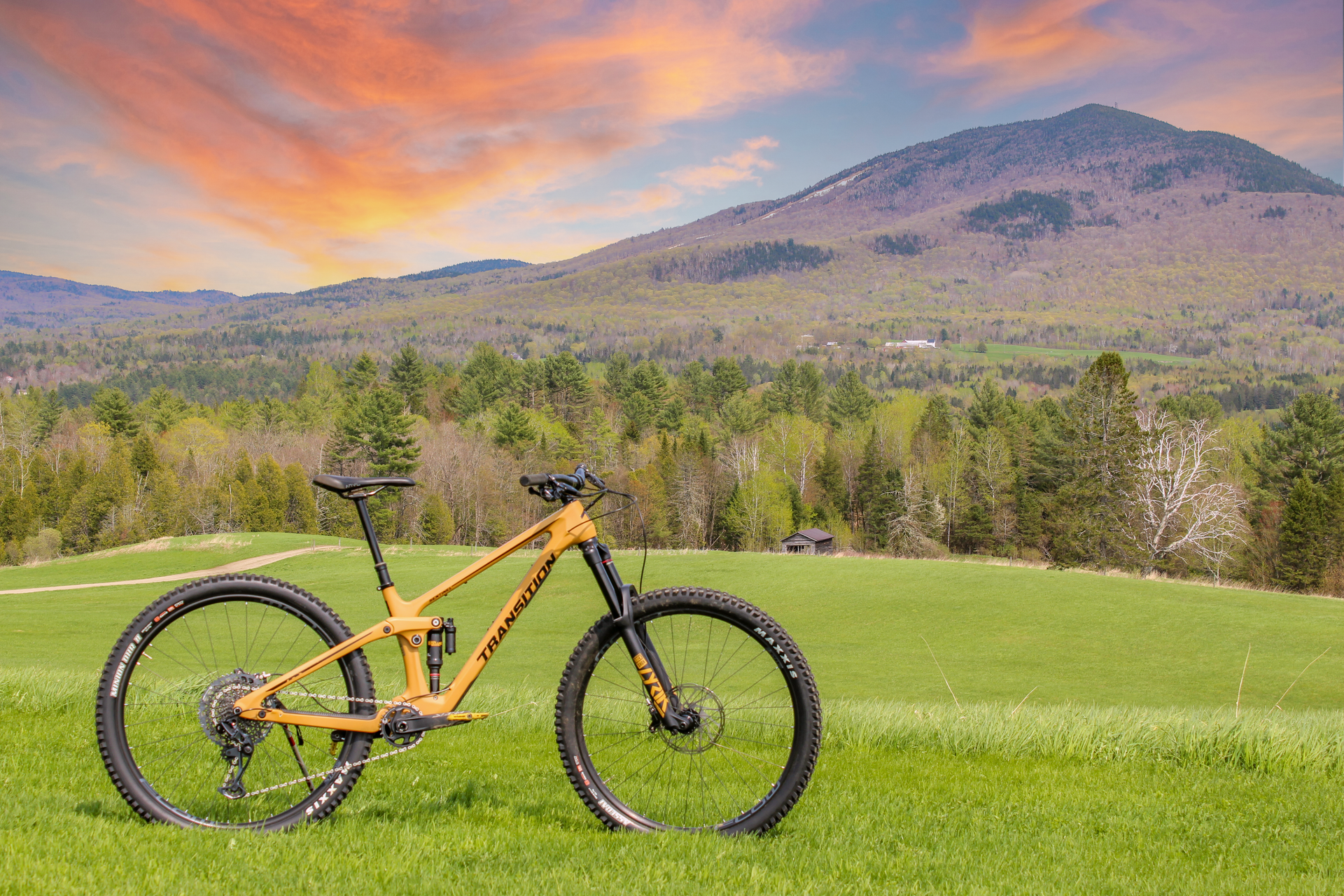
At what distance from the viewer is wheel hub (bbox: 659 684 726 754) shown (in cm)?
350

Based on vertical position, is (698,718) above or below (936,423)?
below

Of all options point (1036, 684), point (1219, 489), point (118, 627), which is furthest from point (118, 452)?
point (1219, 489)

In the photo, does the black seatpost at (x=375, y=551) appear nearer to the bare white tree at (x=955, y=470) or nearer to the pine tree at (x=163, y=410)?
the bare white tree at (x=955, y=470)

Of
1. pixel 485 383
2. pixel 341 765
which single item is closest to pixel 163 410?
pixel 485 383

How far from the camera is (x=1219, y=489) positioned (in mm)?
49156

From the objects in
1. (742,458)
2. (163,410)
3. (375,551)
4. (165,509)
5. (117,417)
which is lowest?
(165,509)

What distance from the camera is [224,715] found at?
11.9 feet

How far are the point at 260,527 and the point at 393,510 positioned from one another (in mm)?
11350

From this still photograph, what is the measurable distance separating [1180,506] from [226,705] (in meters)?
56.2

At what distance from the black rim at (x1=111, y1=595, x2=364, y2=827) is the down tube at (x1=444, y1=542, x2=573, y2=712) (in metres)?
0.47

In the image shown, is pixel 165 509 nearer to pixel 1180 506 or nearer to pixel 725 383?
pixel 725 383

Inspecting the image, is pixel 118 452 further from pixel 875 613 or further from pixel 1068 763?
pixel 1068 763

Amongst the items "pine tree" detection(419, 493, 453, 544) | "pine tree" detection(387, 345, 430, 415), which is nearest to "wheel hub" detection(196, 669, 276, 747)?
"pine tree" detection(419, 493, 453, 544)

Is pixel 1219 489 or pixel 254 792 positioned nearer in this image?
pixel 254 792
